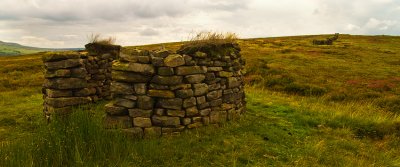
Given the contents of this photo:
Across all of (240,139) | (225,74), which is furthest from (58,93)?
(240,139)

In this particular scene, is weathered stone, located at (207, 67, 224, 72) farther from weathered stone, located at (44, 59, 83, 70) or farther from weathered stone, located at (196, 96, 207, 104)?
weathered stone, located at (44, 59, 83, 70)

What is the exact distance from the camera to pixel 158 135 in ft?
31.1

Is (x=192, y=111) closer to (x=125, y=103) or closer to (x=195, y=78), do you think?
(x=195, y=78)

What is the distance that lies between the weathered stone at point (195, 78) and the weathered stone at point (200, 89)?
0.40 ft

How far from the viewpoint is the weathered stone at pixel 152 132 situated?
933cm

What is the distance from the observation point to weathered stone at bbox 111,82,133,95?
30.8ft

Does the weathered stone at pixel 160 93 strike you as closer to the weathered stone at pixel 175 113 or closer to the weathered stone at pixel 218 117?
the weathered stone at pixel 175 113

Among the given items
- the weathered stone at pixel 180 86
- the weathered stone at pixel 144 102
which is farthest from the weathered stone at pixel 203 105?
the weathered stone at pixel 144 102

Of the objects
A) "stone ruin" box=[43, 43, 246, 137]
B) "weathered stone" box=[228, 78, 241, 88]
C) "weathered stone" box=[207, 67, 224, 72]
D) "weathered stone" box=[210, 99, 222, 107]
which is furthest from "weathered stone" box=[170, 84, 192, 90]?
"weathered stone" box=[228, 78, 241, 88]

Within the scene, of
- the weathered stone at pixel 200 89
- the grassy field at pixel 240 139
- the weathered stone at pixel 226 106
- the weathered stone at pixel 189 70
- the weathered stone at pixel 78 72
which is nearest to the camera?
the grassy field at pixel 240 139

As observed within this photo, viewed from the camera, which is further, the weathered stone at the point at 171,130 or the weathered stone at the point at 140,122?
the weathered stone at the point at 171,130

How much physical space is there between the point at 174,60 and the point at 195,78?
2.83ft

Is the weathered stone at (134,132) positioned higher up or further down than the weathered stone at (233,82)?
further down

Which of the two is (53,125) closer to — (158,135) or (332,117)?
(158,135)
